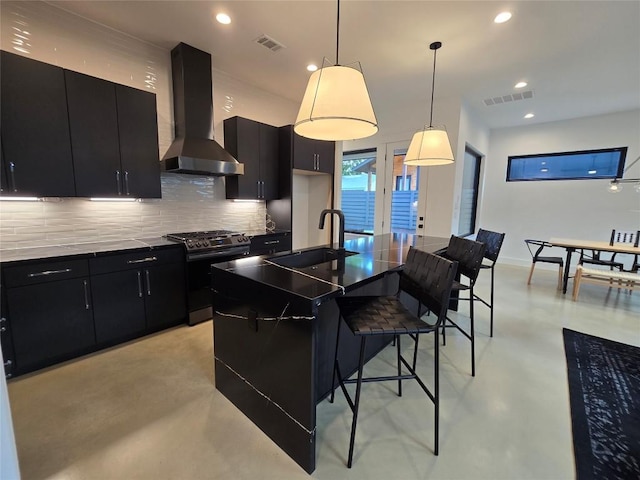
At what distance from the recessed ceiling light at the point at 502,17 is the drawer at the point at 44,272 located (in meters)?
4.18

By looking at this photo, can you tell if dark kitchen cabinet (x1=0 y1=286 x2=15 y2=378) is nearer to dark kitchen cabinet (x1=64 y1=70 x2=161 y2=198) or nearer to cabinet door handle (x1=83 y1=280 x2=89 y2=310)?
cabinet door handle (x1=83 y1=280 x2=89 y2=310)

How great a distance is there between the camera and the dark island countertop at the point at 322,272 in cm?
145

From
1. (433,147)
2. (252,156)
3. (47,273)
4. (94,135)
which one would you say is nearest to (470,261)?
(433,147)

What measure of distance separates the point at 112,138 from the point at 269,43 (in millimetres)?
1854

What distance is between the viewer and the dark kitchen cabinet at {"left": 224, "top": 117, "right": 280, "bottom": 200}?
12.0ft

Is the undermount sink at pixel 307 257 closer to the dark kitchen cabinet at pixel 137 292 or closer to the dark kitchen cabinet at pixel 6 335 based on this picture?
the dark kitchen cabinet at pixel 137 292

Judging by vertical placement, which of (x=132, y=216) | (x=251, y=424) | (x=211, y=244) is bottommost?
(x=251, y=424)

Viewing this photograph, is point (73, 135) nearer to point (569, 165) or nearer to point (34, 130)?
point (34, 130)

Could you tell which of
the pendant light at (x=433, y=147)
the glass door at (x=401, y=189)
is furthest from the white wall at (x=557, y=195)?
the pendant light at (x=433, y=147)

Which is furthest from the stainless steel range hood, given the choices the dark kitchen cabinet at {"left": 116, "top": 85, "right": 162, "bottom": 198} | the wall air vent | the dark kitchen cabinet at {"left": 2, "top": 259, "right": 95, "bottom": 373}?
the wall air vent

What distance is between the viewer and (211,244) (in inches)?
121

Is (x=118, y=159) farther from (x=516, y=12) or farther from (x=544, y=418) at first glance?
(x=544, y=418)

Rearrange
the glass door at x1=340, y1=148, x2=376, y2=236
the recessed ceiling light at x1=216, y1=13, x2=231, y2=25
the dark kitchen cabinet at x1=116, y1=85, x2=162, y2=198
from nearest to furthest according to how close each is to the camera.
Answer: the recessed ceiling light at x1=216, y1=13, x2=231, y2=25
the dark kitchen cabinet at x1=116, y1=85, x2=162, y2=198
the glass door at x1=340, y1=148, x2=376, y2=236

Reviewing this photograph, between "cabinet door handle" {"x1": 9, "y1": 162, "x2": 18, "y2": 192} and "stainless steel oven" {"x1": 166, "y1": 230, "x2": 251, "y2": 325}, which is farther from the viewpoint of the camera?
"stainless steel oven" {"x1": 166, "y1": 230, "x2": 251, "y2": 325}
